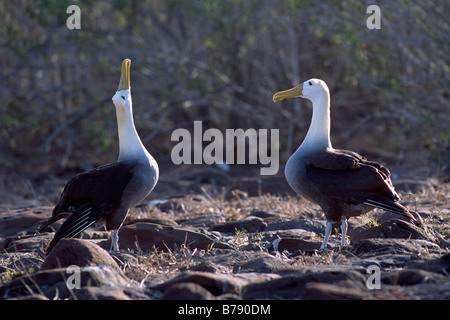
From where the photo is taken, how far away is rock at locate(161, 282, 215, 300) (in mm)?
3416

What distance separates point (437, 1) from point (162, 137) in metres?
5.40

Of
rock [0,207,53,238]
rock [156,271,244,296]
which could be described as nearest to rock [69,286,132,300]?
rock [156,271,244,296]

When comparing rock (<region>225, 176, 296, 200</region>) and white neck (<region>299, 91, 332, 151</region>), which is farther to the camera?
rock (<region>225, 176, 296, 200</region>)

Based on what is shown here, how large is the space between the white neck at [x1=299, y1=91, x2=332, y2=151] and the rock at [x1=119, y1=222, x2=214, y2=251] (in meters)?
1.10

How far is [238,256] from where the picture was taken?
4.58 m

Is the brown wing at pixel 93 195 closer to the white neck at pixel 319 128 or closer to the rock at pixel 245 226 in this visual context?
the rock at pixel 245 226

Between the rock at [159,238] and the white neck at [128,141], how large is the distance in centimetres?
58

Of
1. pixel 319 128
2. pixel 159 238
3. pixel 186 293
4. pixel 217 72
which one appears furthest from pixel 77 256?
pixel 217 72

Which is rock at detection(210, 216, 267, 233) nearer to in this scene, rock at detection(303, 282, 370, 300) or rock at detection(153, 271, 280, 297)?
rock at detection(153, 271, 280, 297)

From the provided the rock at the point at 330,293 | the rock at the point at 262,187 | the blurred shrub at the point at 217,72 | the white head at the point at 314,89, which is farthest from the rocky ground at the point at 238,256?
the blurred shrub at the point at 217,72

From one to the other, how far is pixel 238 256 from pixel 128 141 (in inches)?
57.3

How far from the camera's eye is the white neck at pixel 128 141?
5.38m

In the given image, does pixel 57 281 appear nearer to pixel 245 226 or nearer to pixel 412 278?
pixel 412 278
